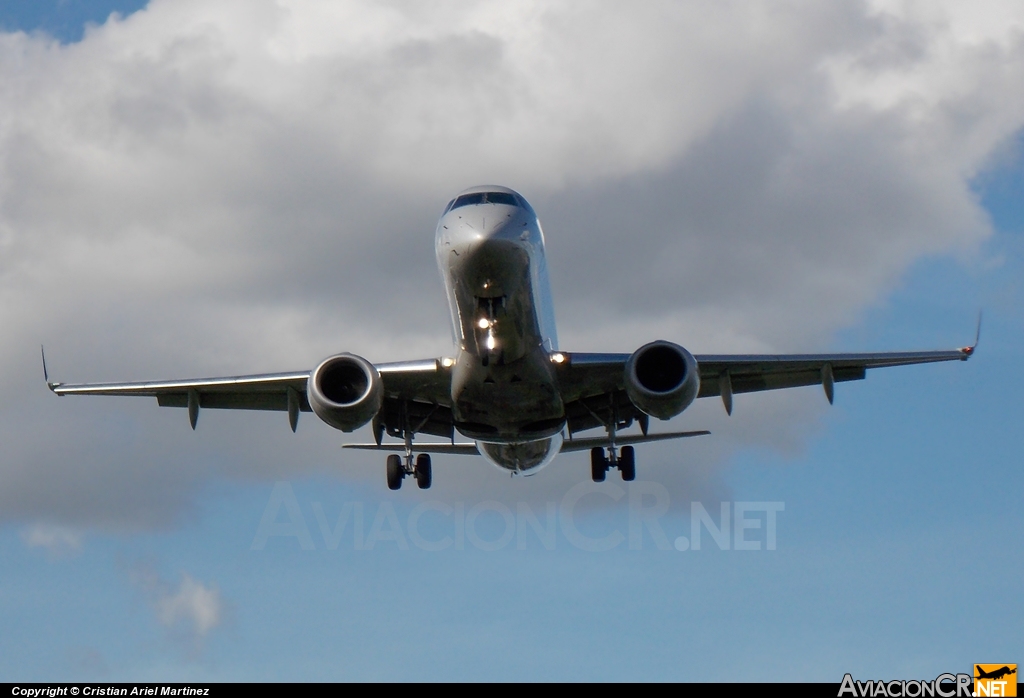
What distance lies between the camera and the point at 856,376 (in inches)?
1145

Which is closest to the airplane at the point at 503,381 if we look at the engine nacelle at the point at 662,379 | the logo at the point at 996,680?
the engine nacelle at the point at 662,379

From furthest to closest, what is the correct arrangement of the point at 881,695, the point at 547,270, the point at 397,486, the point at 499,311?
the point at 397,486, the point at 547,270, the point at 499,311, the point at 881,695

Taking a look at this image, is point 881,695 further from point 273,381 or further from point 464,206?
point 273,381

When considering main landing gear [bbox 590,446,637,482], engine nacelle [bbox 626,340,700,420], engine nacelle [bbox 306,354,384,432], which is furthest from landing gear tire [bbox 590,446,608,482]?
engine nacelle [bbox 306,354,384,432]

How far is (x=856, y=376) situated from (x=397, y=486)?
11.0 m

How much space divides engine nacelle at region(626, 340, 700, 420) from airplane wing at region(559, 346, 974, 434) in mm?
1321

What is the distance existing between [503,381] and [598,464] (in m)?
7.15

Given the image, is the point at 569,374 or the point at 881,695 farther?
the point at 569,374

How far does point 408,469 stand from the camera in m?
30.4

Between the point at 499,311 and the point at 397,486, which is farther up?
the point at 499,311

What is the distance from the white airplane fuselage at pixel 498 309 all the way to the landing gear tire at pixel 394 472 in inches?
155

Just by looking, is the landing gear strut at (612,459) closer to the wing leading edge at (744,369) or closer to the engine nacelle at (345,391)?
the wing leading edge at (744,369)

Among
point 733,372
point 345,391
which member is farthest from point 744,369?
point 345,391

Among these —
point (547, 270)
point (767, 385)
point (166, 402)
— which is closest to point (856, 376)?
point (767, 385)
